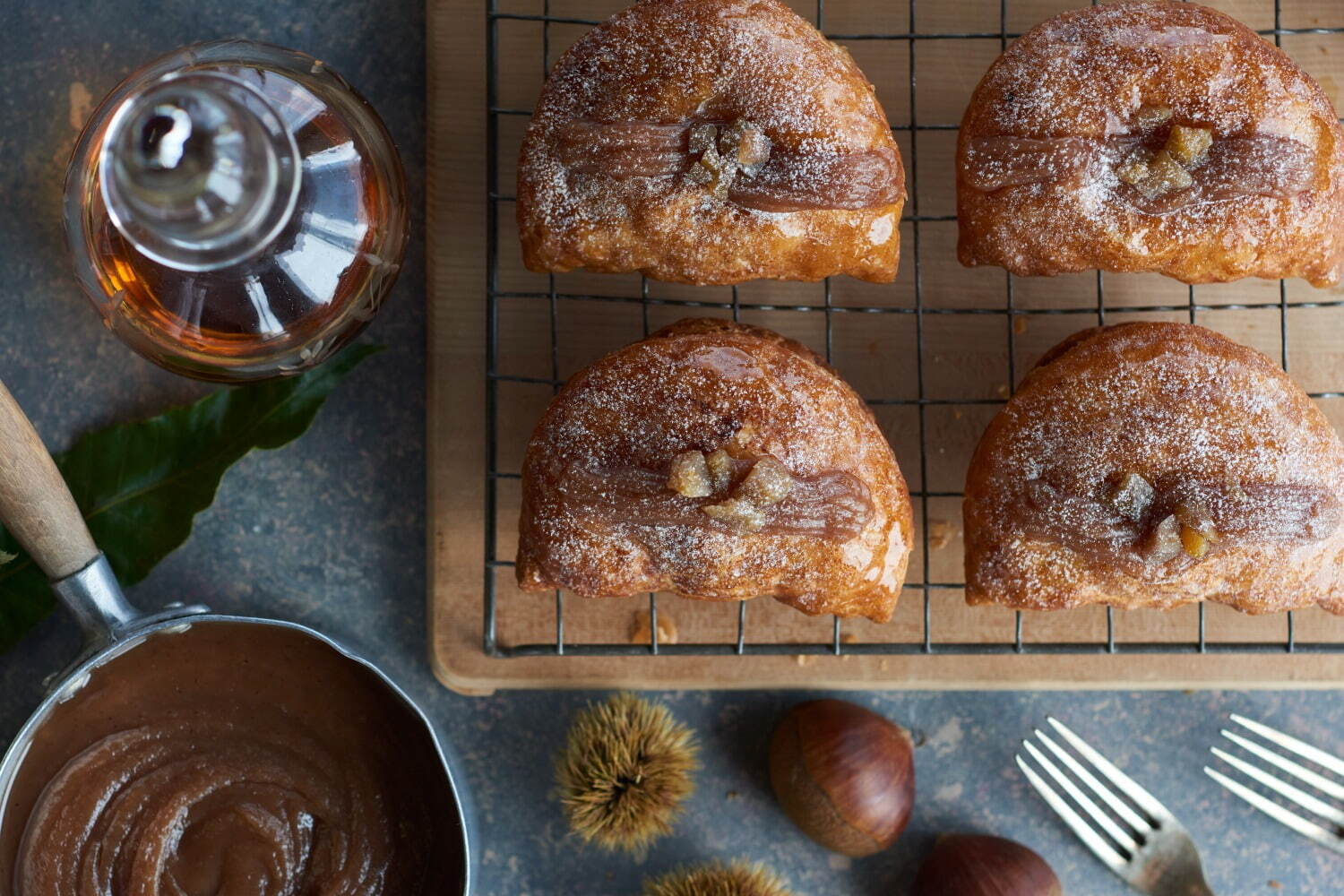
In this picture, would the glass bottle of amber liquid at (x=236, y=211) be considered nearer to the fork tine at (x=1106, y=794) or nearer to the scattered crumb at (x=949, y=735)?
the scattered crumb at (x=949, y=735)

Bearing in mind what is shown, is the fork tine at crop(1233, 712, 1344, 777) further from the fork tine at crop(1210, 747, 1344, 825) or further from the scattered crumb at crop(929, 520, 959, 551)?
the scattered crumb at crop(929, 520, 959, 551)

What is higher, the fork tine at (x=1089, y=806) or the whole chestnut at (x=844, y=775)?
the whole chestnut at (x=844, y=775)

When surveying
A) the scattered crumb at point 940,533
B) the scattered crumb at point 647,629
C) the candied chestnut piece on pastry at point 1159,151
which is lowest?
the scattered crumb at point 647,629

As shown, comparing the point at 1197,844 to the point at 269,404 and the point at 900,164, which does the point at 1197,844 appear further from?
the point at 269,404

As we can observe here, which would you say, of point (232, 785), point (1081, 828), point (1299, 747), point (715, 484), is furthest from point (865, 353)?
point (232, 785)

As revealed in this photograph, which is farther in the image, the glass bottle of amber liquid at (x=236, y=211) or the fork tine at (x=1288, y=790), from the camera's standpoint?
the fork tine at (x=1288, y=790)

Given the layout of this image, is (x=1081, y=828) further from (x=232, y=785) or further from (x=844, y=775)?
(x=232, y=785)

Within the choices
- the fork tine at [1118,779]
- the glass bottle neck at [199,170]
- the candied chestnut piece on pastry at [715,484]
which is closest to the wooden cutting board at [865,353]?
the fork tine at [1118,779]

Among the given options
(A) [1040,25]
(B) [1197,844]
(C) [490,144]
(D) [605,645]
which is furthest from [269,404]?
(B) [1197,844]
